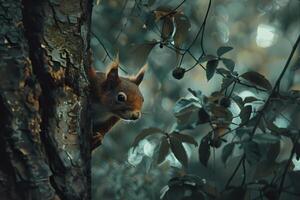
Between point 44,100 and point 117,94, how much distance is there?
104cm

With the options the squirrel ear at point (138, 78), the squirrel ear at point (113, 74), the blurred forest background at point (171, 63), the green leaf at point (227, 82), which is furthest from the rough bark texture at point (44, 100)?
the blurred forest background at point (171, 63)

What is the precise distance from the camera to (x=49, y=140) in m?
1.53

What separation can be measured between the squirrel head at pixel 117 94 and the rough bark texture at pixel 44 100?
0.82 m

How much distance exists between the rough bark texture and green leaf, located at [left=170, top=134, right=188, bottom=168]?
0.27 meters

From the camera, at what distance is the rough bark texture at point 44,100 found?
1.43 m

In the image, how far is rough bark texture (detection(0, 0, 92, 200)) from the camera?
1.43m

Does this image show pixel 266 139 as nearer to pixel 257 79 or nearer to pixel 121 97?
pixel 257 79

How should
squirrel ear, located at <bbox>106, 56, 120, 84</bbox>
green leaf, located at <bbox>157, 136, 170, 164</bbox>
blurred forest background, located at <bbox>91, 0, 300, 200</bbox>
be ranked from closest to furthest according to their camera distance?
green leaf, located at <bbox>157, 136, 170, 164</bbox> → squirrel ear, located at <bbox>106, 56, 120, 84</bbox> → blurred forest background, located at <bbox>91, 0, 300, 200</bbox>

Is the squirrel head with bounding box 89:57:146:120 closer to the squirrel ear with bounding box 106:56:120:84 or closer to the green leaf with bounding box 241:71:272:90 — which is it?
the squirrel ear with bounding box 106:56:120:84

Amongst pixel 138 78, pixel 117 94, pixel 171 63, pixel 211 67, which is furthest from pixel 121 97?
pixel 171 63

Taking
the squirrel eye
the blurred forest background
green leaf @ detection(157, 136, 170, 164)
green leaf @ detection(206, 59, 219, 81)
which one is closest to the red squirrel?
the squirrel eye

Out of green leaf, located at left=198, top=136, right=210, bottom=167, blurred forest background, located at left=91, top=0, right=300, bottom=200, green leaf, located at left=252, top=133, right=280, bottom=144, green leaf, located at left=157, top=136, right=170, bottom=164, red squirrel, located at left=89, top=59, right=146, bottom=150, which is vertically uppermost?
green leaf, located at left=252, top=133, right=280, bottom=144

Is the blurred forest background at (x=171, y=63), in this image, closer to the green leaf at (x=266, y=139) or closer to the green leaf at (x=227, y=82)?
the green leaf at (x=227, y=82)

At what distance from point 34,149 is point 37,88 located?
144 millimetres
